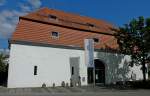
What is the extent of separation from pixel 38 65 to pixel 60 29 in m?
6.07

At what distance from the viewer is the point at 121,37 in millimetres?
32469

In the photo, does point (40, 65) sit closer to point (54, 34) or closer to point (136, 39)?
point (54, 34)

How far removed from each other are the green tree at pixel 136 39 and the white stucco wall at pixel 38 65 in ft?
22.2

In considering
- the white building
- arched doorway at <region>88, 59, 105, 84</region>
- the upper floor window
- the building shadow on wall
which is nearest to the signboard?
the white building

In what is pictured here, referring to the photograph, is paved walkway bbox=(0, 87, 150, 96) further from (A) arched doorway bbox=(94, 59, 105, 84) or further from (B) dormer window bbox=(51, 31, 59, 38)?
(A) arched doorway bbox=(94, 59, 105, 84)

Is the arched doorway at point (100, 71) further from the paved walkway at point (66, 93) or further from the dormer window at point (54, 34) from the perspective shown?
the paved walkway at point (66, 93)

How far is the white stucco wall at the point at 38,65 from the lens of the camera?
2758cm

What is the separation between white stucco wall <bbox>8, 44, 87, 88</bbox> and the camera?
27578 millimetres

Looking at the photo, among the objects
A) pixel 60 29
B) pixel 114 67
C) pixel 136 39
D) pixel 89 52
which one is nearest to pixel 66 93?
pixel 89 52

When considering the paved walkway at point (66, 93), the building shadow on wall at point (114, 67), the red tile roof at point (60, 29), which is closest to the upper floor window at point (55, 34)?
the red tile roof at point (60, 29)

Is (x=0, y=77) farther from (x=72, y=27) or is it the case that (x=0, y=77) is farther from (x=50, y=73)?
(x=72, y=27)

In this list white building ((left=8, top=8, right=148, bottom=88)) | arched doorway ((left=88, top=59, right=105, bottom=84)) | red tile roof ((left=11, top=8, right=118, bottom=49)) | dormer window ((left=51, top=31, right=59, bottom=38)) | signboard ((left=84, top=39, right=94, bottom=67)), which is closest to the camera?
white building ((left=8, top=8, right=148, bottom=88))

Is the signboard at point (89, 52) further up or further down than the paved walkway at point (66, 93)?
further up

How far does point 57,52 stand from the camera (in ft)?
102
